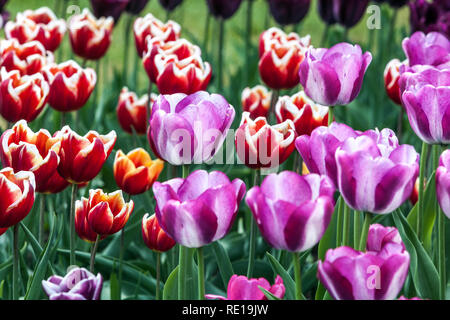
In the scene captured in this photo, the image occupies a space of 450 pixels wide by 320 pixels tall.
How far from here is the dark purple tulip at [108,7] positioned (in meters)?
2.50

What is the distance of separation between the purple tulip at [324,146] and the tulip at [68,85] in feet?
2.37

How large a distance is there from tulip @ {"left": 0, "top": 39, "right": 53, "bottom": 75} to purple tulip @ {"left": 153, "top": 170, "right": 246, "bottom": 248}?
875 mm

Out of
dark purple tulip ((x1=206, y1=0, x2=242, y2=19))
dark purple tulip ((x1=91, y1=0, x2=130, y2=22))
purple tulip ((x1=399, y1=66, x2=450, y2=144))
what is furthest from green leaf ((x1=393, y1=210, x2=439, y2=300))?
dark purple tulip ((x1=91, y1=0, x2=130, y2=22))

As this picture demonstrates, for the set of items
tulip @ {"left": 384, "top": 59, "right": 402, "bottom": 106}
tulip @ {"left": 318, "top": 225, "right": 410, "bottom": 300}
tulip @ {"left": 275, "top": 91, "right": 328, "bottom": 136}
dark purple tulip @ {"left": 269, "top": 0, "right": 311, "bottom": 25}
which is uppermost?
dark purple tulip @ {"left": 269, "top": 0, "right": 311, "bottom": 25}

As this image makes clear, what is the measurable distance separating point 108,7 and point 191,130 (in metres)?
1.49

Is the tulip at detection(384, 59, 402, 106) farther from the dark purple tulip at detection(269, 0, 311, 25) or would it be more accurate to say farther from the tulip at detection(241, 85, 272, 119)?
the dark purple tulip at detection(269, 0, 311, 25)

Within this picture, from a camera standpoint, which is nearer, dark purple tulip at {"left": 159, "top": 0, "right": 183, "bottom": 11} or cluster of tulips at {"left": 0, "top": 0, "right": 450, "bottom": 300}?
cluster of tulips at {"left": 0, "top": 0, "right": 450, "bottom": 300}

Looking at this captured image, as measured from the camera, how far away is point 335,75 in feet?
4.27

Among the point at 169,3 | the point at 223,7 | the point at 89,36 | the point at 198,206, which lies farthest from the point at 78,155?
the point at 169,3

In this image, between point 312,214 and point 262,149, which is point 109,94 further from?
point 312,214

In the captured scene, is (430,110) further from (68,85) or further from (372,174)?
(68,85)

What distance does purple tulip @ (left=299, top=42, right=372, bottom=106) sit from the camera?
131 centimetres

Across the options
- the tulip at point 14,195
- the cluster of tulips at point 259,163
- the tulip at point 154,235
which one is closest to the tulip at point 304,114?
the cluster of tulips at point 259,163
